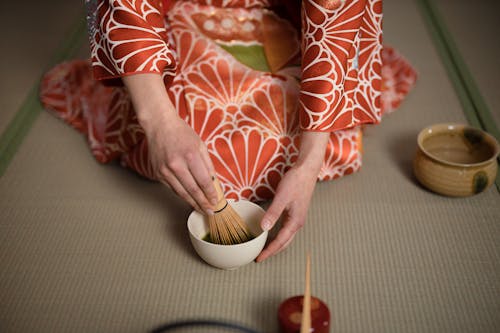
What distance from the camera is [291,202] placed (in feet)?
3.65

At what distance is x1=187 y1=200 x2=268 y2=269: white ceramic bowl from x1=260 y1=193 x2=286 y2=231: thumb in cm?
2

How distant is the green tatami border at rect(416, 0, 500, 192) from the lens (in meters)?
1.56

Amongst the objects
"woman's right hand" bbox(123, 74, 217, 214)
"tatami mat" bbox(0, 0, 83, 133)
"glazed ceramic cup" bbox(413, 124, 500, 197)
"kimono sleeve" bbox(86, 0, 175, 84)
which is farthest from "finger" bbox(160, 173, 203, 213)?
"tatami mat" bbox(0, 0, 83, 133)

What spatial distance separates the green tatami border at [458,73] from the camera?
1.56 m

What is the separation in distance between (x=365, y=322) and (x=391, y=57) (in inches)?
40.4

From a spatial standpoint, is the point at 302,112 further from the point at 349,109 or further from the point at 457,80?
the point at 457,80

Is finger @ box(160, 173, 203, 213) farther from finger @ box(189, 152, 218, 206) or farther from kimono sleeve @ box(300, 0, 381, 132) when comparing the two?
kimono sleeve @ box(300, 0, 381, 132)

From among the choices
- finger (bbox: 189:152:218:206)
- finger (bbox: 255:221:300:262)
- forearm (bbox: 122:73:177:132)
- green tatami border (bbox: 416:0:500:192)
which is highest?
forearm (bbox: 122:73:177:132)

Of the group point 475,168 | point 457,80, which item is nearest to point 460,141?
point 475,168

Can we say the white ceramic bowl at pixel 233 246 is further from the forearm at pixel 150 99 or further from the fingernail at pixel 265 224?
the forearm at pixel 150 99

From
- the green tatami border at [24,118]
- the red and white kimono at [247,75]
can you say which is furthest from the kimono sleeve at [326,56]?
the green tatami border at [24,118]

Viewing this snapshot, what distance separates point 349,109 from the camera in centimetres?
125

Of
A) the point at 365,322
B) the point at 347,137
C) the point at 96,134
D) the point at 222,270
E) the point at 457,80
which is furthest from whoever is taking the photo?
the point at 457,80

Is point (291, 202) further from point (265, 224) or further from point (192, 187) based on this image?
point (192, 187)
